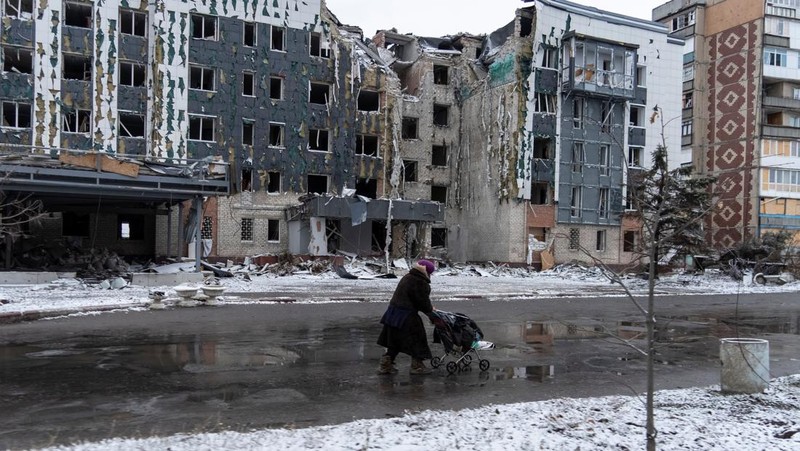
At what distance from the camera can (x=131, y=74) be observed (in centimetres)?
3616

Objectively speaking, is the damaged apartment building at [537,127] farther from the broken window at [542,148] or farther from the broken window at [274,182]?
the broken window at [274,182]

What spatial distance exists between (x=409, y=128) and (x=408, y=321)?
39.2 m

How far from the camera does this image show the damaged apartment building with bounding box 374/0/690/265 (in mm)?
43188

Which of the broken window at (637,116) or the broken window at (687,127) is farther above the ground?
the broken window at (687,127)

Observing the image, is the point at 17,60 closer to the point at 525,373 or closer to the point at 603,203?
the point at 525,373

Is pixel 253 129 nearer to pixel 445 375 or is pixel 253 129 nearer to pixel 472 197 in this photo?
pixel 472 197

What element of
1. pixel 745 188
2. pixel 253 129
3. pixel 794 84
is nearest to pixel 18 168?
pixel 253 129

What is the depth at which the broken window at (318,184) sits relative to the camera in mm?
41312

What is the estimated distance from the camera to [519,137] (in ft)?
140

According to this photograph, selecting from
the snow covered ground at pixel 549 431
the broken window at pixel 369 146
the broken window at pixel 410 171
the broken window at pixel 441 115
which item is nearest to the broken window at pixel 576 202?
the broken window at pixel 441 115

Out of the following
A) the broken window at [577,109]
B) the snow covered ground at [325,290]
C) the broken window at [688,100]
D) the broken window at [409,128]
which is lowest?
the snow covered ground at [325,290]

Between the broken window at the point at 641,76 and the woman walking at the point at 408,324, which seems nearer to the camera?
the woman walking at the point at 408,324

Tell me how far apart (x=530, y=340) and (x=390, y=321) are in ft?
15.6

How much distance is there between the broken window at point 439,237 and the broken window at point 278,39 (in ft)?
56.3
